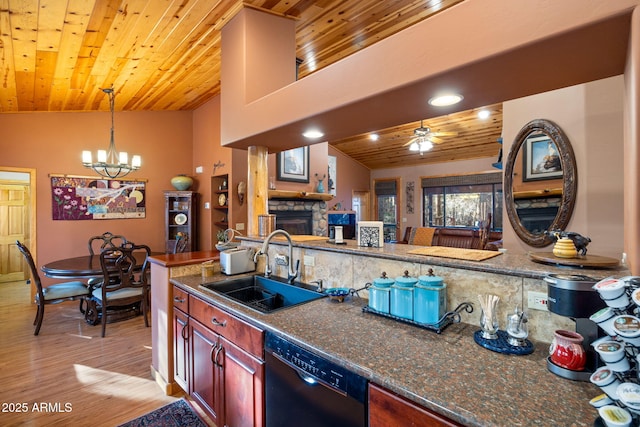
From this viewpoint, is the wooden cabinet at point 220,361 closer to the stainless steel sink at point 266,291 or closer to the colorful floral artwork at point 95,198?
the stainless steel sink at point 266,291

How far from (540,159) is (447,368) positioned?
157 cm

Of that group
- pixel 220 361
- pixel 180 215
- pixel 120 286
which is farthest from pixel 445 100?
pixel 180 215

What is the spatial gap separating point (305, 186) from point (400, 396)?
16.2 feet

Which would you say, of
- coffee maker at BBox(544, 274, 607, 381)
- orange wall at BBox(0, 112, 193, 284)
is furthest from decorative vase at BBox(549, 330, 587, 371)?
orange wall at BBox(0, 112, 193, 284)

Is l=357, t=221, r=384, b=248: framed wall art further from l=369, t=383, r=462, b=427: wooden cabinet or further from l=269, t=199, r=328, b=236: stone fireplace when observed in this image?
→ l=269, t=199, r=328, b=236: stone fireplace

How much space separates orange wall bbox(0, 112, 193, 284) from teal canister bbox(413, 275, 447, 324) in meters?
5.42

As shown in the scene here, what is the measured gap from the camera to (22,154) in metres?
4.47

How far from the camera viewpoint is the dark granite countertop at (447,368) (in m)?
0.79

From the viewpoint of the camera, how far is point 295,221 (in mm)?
5562

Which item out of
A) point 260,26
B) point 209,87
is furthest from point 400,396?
point 209,87

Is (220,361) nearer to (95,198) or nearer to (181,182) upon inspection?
(181,182)

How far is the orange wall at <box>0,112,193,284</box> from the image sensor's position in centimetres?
451

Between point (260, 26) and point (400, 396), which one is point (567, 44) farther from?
point (260, 26)

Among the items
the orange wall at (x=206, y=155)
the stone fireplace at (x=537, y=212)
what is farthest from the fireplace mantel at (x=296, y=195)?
the stone fireplace at (x=537, y=212)
